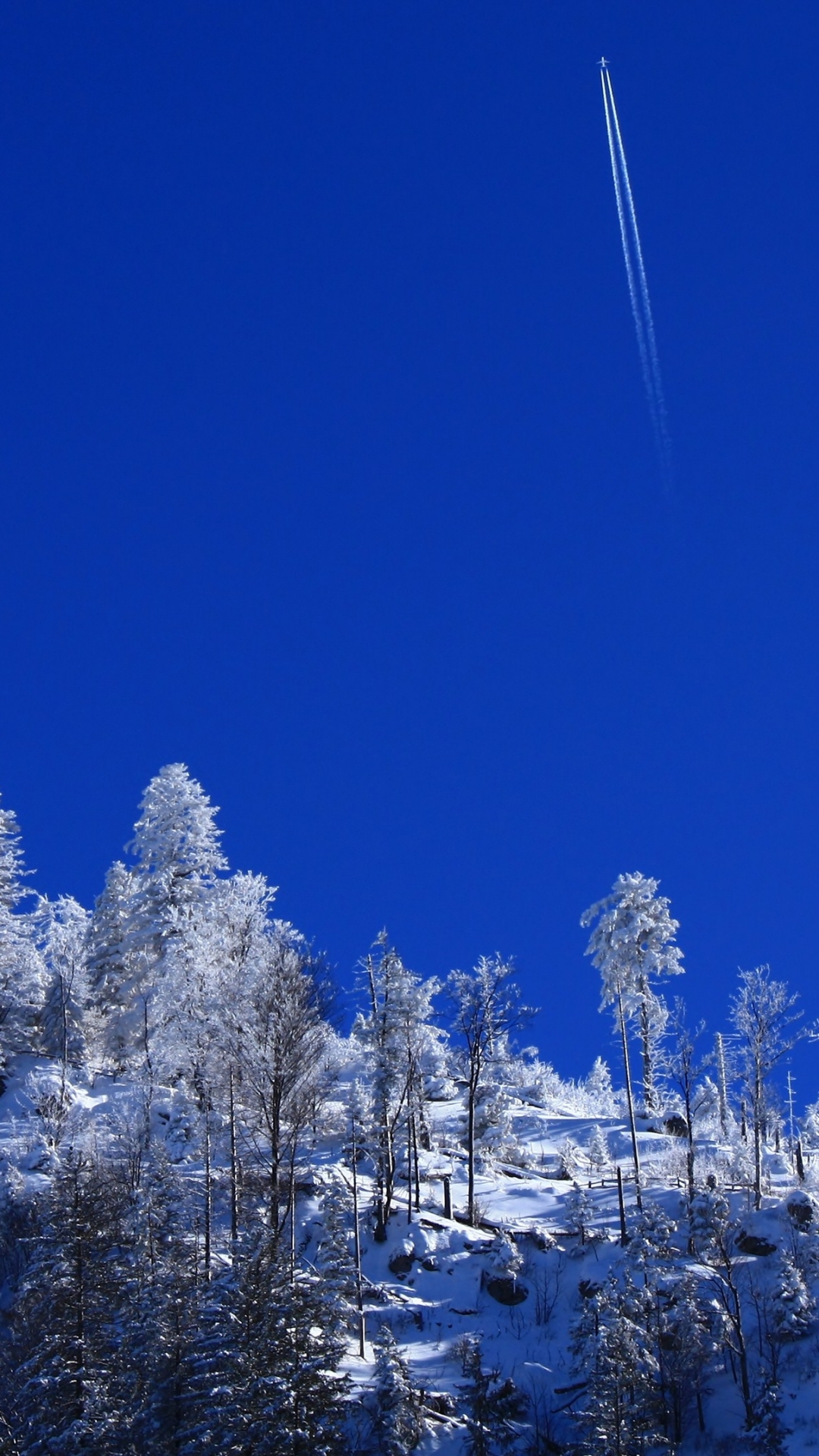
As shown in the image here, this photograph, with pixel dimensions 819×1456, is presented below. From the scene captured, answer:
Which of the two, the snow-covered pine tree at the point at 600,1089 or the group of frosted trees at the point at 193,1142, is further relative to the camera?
the snow-covered pine tree at the point at 600,1089

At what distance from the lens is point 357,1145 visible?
45.7 metres

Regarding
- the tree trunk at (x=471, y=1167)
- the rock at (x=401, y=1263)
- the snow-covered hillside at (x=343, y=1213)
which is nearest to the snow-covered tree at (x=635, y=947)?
the snow-covered hillside at (x=343, y=1213)

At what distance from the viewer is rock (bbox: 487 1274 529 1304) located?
38.2m

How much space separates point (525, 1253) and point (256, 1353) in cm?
1603

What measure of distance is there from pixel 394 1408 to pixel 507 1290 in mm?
9943

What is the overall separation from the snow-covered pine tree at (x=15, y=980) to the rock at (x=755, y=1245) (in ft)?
110

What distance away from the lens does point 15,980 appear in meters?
54.2

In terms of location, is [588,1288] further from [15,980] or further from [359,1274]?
[15,980]

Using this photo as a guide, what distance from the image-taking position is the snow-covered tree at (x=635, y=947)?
190ft

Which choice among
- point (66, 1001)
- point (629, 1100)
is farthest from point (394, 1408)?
point (66, 1001)

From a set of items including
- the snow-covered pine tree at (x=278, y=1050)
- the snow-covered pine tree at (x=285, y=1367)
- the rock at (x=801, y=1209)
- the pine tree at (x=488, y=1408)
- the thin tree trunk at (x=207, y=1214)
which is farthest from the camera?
the rock at (x=801, y=1209)

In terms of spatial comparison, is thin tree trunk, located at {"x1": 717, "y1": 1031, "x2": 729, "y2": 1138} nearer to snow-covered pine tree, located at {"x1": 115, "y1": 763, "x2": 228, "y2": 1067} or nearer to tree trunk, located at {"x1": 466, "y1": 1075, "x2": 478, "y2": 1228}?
tree trunk, located at {"x1": 466, "y1": 1075, "x2": 478, "y2": 1228}

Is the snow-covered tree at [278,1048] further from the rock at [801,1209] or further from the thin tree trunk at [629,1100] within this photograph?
the rock at [801,1209]

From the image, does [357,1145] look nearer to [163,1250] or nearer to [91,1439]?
[163,1250]
